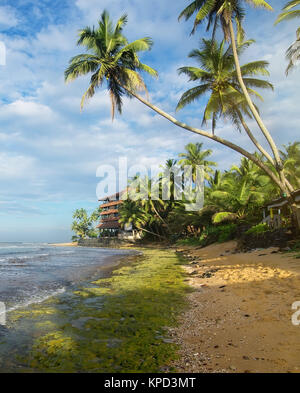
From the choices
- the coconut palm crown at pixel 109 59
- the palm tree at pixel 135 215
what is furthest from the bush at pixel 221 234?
the palm tree at pixel 135 215

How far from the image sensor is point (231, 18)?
14.1 meters

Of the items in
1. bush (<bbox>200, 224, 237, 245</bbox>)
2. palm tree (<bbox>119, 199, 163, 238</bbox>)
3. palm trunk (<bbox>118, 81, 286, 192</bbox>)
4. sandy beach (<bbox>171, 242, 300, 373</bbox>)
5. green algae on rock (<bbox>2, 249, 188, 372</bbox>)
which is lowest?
green algae on rock (<bbox>2, 249, 188, 372</bbox>)

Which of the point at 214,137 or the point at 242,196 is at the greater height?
the point at 214,137

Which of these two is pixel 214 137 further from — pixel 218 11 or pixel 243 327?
pixel 243 327

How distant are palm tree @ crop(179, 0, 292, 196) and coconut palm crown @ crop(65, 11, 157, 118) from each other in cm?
330

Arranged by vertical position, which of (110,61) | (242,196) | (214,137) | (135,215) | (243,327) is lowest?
(243,327)

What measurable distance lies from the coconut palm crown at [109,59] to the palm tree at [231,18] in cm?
330

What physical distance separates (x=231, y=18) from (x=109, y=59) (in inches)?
277

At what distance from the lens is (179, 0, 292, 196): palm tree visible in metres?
13.0

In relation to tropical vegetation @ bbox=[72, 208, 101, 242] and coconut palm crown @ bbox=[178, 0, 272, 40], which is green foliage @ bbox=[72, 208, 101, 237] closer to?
tropical vegetation @ bbox=[72, 208, 101, 242]

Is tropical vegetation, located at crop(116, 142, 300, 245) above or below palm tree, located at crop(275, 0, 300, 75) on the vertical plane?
below

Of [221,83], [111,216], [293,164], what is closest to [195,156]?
[293,164]

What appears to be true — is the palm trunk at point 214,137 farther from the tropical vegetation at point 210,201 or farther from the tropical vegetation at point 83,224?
the tropical vegetation at point 83,224

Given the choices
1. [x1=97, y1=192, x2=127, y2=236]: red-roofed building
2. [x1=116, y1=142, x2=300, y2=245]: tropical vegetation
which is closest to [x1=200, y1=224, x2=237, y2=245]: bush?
[x1=116, y1=142, x2=300, y2=245]: tropical vegetation
